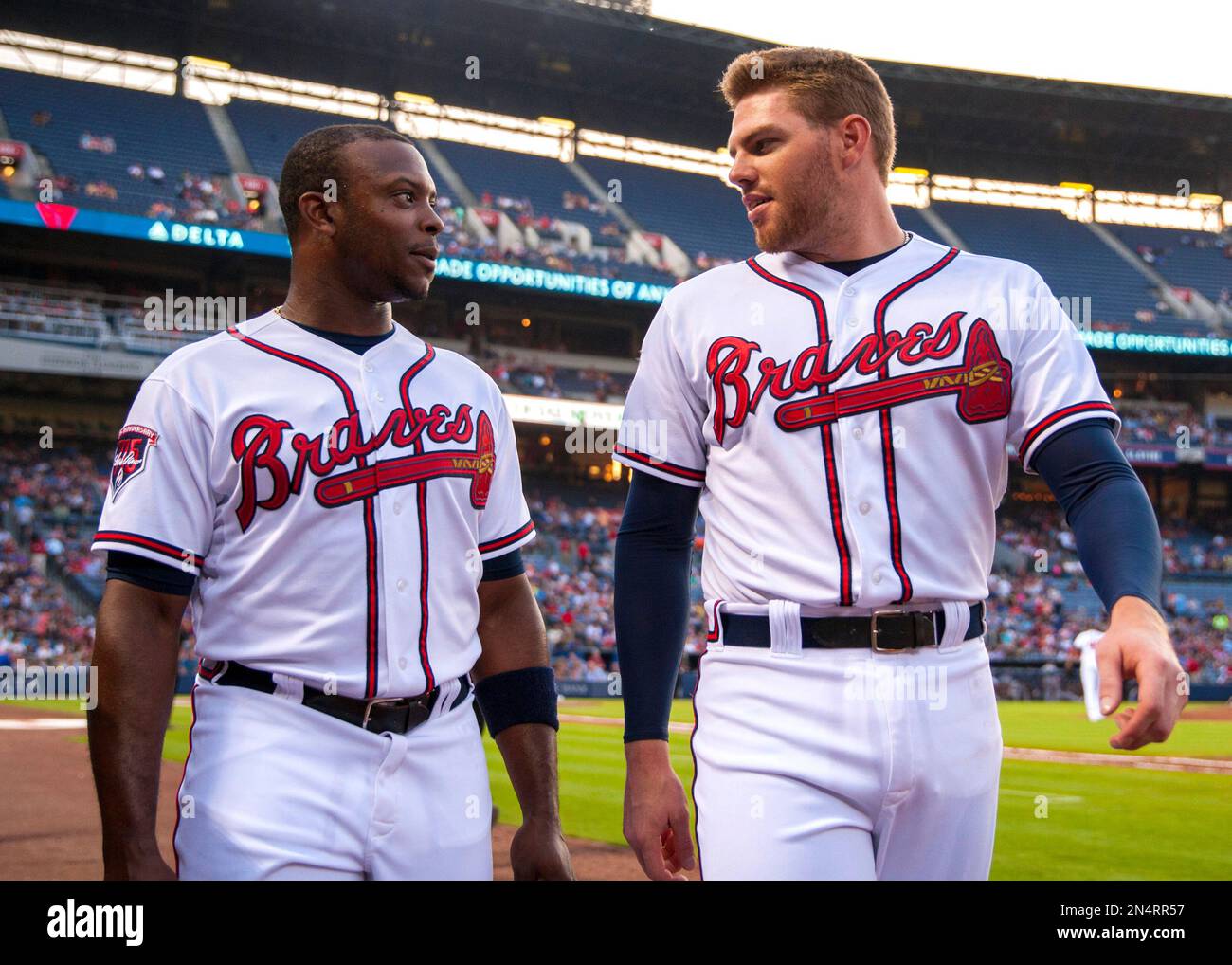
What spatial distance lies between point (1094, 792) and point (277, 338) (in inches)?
381

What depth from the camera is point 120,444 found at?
262cm

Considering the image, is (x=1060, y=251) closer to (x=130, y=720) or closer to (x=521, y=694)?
(x=521, y=694)

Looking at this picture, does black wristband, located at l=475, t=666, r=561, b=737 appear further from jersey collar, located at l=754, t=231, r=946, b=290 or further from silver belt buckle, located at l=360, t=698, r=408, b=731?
jersey collar, located at l=754, t=231, r=946, b=290

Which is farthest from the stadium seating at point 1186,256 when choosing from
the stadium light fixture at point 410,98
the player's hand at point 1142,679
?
the player's hand at point 1142,679

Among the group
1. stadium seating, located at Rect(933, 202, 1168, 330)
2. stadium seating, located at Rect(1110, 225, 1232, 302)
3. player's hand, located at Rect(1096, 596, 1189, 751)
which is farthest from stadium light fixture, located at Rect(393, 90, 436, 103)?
player's hand, located at Rect(1096, 596, 1189, 751)

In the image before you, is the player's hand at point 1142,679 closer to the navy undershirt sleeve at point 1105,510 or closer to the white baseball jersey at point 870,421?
the navy undershirt sleeve at point 1105,510

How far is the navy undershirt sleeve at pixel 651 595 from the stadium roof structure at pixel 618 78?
30660 mm

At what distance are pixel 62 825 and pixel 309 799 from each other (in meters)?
7.61

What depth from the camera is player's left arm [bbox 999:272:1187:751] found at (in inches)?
74.8

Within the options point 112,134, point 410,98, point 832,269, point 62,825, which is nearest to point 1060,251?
point 410,98

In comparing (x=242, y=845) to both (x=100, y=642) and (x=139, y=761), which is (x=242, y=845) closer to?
(x=139, y=761)

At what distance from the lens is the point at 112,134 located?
99.7 ft

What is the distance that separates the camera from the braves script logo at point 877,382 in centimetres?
252

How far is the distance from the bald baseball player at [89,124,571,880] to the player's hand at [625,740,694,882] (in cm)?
27
